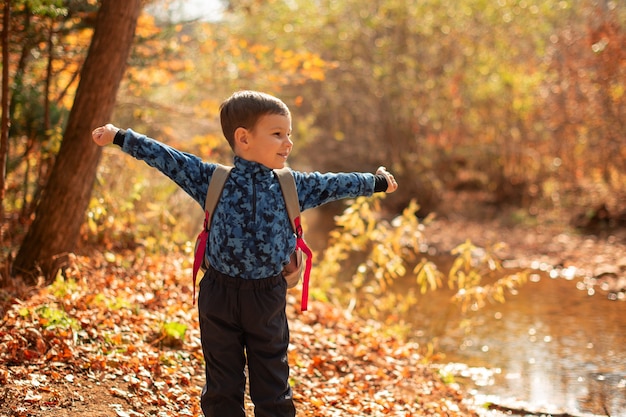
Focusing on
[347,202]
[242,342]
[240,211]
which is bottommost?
[242,342]

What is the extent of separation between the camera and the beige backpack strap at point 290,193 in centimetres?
331

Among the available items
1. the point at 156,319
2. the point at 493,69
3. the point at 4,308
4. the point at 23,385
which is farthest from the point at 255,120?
the point at 493,69

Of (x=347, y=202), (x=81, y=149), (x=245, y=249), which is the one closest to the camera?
(x=245, y=249)

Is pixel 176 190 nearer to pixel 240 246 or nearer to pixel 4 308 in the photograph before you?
pixel 4 308

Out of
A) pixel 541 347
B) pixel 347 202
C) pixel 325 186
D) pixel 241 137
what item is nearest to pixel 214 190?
pixel 241 137

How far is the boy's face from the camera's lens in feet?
10.6

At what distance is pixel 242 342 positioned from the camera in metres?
3.38

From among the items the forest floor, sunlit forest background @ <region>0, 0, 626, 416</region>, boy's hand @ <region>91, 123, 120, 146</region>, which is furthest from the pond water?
boy's hand @ <region>91, 123, 120, 146</region>

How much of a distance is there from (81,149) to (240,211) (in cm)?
283

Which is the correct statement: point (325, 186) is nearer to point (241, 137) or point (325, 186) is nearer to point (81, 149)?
point (241, 137)

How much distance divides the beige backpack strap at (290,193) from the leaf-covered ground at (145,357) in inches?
59.1

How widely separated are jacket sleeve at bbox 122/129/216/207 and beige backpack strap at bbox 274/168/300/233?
334 millimetres

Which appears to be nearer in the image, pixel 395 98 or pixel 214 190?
pixel 214 190

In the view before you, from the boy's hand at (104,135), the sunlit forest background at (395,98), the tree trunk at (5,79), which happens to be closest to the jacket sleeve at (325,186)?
the boy's hand at (104,135)
